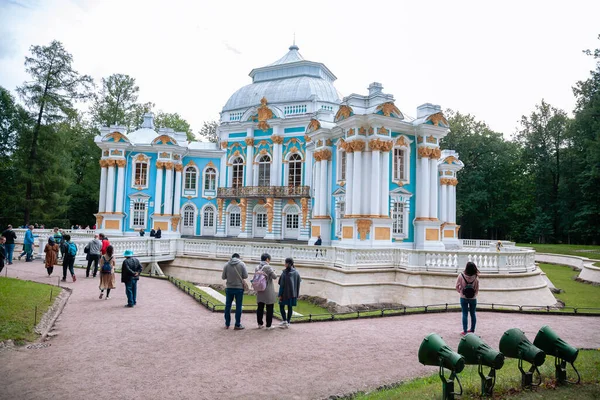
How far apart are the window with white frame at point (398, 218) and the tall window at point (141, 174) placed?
1779 cm

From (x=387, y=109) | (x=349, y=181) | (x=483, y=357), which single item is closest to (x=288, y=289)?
(x=483, y=357)

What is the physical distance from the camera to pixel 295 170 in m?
29.5

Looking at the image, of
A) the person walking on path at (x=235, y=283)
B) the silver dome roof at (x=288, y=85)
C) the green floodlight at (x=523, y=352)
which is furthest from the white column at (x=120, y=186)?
the green floodlight at (x=523, y=352)

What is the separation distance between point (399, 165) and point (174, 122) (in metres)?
33.0

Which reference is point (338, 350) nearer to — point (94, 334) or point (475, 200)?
point (94, 334)

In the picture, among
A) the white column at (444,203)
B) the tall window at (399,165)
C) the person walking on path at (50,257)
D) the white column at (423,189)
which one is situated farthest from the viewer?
the white column at (444,203)

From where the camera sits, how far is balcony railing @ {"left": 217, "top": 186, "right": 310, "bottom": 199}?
93.8 ft

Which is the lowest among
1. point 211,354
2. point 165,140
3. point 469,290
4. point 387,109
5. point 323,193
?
point 211,354

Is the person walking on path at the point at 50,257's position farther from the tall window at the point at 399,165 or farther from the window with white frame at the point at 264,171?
the window with white frame at the point at 264,171

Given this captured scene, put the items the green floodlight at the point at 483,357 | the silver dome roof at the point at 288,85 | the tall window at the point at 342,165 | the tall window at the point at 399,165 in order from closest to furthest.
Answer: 1. the green floodlight at the point at 483,357
2. the tall window at the point at 399,165
3. the tall window at the point at 342,165
4. the silver dome roof at the point at 288,85

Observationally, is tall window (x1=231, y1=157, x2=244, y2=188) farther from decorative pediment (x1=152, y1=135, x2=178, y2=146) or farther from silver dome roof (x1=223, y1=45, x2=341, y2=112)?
decorative pediment (x1=152, y1=135, x2=178, y2=146)

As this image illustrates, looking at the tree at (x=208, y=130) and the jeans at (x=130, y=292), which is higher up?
the tree at (x=208, y=130)

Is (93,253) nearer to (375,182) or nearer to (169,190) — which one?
(375,182)

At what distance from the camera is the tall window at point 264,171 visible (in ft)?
100
